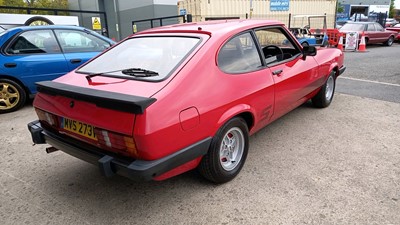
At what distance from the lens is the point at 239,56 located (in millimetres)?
3066

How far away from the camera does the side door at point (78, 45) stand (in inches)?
227

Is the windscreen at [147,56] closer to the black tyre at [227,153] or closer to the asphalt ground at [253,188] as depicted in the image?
the black tyre at [227,153]

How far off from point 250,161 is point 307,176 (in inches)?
25.1

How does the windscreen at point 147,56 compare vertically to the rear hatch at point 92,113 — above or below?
above

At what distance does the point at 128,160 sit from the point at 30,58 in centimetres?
429

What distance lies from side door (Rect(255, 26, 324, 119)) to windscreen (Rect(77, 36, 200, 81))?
1044 millimetres

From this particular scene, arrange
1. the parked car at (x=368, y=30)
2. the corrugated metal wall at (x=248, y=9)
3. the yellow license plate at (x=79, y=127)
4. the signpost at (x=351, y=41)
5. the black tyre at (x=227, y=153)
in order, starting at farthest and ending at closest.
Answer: the corrugated metal wall at (x=248, y=9), the parked car at (x=368, y=30), the signpost at (x=351, y=41), the black tyre at (x=227, y=153), the yellow license plate at (x=79, y=127)

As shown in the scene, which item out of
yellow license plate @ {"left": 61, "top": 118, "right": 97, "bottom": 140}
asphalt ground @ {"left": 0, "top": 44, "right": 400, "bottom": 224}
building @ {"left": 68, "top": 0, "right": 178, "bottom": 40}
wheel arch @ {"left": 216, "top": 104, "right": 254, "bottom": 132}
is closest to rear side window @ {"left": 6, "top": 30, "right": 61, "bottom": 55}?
asphalt ground @ {"left": 0, "top": 44, "right": 400, "bottom": 224}

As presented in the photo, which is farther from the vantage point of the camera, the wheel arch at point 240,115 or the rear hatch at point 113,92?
the wheel arch at point 240,115

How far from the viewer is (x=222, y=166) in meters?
2.81

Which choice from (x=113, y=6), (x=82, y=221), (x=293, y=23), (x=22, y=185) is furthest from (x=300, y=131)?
(x=113, y=6)

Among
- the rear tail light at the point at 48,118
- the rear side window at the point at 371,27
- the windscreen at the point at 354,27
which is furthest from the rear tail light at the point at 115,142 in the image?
the rear side window at the point at 371,27

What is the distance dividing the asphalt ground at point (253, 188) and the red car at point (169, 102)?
1.10 ft

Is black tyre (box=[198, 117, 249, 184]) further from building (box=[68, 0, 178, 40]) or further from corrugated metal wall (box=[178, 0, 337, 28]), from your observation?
building (box=[68, 0, 178, 40])
